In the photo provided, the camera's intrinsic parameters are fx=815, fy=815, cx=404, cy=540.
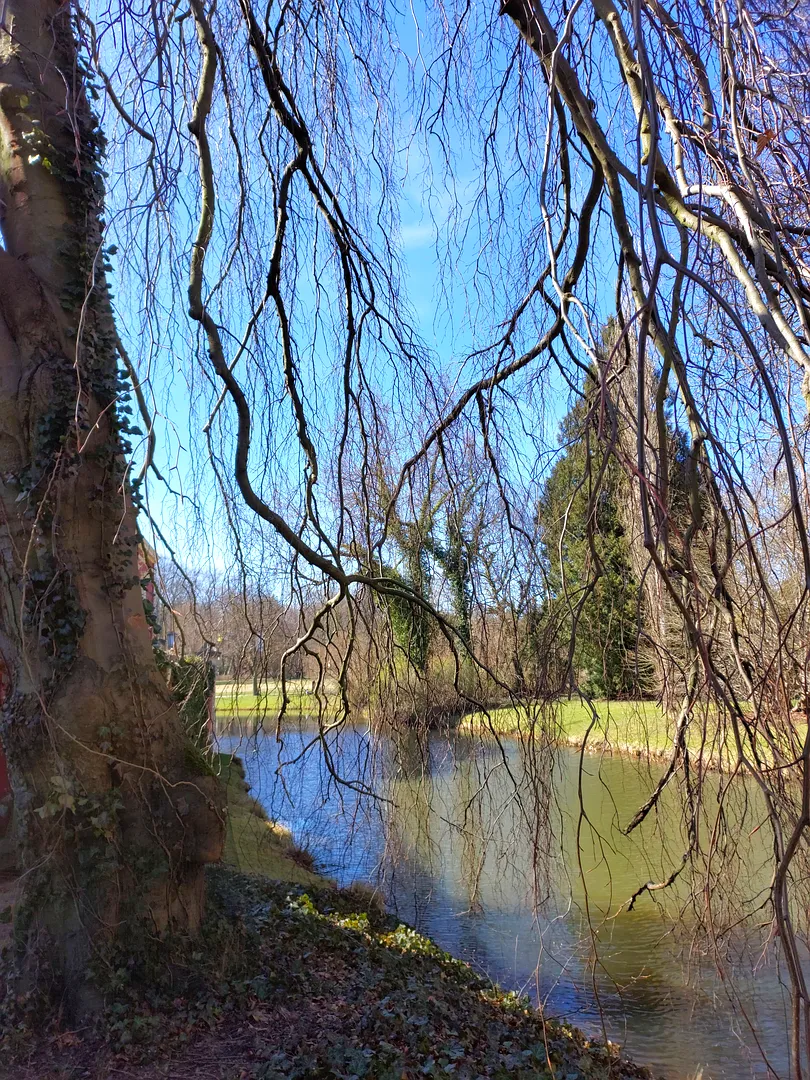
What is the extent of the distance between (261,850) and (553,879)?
3.18 m

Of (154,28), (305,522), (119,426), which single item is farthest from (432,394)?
(154,28)

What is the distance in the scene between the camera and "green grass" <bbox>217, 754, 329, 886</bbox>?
750cm

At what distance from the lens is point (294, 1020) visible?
12.9ft

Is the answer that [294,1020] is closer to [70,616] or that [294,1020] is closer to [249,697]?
[249,697]

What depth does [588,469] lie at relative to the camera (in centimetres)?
168

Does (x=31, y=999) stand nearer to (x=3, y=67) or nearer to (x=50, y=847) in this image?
(x=50, y=847)

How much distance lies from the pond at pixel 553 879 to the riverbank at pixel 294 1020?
39 cm

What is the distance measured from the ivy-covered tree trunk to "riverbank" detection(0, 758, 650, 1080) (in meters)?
0.21

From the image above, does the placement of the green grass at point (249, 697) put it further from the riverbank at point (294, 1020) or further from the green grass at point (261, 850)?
the green grass at point (261, 850)

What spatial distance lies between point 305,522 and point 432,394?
828mm

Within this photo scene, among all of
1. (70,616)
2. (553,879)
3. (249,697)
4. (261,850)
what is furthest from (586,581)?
(261,850)

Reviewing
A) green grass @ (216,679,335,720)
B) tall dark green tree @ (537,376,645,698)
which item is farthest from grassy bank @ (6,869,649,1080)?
tall dark green tree @ (537,376,645,698)

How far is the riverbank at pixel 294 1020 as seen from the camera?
3.40m

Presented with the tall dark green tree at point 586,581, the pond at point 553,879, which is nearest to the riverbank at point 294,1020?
the pond at point 553,879
